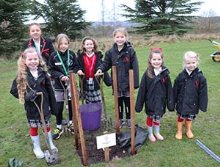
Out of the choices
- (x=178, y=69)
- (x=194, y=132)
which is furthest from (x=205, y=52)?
(x=194, y=132)

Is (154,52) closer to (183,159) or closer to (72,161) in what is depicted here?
(183,159)

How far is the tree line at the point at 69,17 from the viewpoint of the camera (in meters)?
14.7

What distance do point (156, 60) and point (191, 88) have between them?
679mm

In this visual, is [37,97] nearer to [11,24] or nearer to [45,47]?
[45,47]

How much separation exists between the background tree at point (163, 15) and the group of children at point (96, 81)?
18.8 meters

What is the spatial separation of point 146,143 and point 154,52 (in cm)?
138

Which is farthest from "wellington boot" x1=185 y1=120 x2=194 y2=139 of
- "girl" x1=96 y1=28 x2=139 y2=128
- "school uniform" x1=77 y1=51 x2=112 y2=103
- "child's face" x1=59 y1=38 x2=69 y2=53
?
"child's face" x1=59 y1=38 x2=69 y2=53

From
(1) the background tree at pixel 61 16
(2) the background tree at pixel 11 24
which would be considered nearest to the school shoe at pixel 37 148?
(2) the background tree at pixel 11 24

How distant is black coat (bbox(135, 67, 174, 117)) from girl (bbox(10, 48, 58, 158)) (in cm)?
136

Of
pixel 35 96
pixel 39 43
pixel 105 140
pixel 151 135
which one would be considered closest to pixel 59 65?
pixel 39 43

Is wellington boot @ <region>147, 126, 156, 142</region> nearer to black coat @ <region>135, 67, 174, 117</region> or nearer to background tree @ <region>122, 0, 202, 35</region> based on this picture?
black coat @ <region>135, 67, 174, 117</region>

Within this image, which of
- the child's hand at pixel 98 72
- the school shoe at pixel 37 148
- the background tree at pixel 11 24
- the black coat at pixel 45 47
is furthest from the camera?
the background tree at pixel 11 24

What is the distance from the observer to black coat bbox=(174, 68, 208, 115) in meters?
4.14

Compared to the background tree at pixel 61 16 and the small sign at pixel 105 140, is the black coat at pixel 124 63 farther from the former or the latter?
the background tree at pixel 61 16
